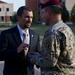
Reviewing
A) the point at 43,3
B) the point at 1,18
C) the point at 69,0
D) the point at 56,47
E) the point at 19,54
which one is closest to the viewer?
the point at 56,47

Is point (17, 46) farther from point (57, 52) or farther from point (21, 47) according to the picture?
point (57, 52)

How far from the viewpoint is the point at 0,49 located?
11.5 feet

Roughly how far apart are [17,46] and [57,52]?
949mm

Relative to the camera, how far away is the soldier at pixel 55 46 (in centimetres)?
271

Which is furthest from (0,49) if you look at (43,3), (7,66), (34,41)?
(43,3)

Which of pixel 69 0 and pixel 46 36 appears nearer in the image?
pixel 46 36

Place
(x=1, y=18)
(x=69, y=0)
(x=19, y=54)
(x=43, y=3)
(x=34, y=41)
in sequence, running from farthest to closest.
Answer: (x=1, y=18)
(x=69, y=0)
(x=34, y=41)
(x=19, y=54)
(x=43, y=3)

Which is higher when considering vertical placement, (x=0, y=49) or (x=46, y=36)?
(x=46, y=36)

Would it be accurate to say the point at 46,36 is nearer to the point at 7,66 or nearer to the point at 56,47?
the point at 56,47

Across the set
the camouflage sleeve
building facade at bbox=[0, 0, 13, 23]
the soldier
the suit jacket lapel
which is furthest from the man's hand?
building facade at bbox=[0, 0, 13, 23]

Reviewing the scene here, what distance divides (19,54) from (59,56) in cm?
81

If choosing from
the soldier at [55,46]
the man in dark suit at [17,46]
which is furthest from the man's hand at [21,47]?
the soldier at [55,46]

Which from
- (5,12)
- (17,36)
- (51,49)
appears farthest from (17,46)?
(5,12)

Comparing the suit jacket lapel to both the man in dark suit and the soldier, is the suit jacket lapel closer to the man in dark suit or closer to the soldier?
the man in dark suit
